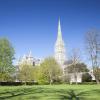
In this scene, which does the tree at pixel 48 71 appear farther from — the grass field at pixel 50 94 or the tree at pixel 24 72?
the grass field at pixel 50 94

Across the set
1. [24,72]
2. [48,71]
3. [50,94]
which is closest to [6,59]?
[24,72]

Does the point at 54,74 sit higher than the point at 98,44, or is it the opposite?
the point at 98,44

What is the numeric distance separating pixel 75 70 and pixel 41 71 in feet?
58.2

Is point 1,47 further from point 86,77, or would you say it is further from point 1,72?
point 86,77

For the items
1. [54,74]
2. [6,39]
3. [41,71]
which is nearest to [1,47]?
[6,39]

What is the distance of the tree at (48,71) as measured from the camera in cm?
10425

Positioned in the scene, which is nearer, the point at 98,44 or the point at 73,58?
the point at 98,44

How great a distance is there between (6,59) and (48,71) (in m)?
30.3

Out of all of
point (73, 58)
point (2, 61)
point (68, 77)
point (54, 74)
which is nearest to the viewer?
point (2, 61)

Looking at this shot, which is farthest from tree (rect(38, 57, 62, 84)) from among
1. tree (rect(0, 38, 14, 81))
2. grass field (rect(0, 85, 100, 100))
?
grass field (rect(0, 85, 100, 100))

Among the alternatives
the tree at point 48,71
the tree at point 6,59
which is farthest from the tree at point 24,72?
the tree at point 6,59

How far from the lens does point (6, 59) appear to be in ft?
265

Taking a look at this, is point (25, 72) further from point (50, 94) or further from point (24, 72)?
point (50, 94)

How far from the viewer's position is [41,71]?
105m
